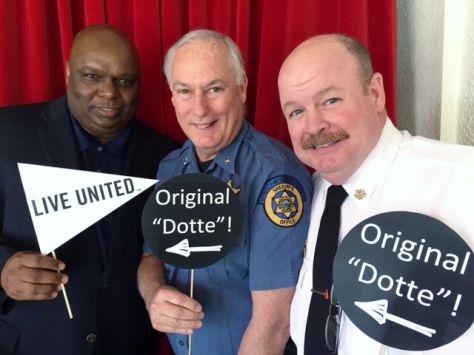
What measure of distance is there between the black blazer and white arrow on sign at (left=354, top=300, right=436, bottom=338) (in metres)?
0.75

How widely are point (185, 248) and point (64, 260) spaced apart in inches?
18.4

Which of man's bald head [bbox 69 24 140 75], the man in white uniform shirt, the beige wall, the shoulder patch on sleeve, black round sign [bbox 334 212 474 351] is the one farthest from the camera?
man's bald head [bbox 69 24 140 75]

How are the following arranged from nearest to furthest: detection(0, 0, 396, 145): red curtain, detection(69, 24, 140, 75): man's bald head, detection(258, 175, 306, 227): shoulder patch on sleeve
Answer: detection(258, 175, 306, 227): shoulder patch on sleeve → detection(69, 24, 140, 75): man's bald head → detection(0, 0, 396, 145): red curtain

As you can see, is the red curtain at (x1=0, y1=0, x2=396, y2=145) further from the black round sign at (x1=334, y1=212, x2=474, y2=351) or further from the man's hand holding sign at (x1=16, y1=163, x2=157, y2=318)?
the black round sign at (x1=334, y1=212, x2=474, y2=351)

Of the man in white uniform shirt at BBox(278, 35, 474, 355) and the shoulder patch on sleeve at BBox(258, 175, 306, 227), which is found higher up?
the man in white uniform shirt at BBox(278, 35, 474, 355)

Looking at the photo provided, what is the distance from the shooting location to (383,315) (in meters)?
0.82

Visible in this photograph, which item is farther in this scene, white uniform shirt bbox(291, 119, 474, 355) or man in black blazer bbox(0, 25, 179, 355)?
man in black blazer bbox(0, 25, 179, 355)

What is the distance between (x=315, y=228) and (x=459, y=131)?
1.71 feet

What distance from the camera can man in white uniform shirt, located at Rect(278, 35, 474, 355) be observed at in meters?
0.94

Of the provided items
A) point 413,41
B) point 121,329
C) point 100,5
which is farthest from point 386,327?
point 100,5

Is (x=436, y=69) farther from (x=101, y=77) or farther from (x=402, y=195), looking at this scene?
(x=101, y=77)

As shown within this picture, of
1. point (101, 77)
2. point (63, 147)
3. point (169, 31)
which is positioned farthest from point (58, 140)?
point (169, 31)

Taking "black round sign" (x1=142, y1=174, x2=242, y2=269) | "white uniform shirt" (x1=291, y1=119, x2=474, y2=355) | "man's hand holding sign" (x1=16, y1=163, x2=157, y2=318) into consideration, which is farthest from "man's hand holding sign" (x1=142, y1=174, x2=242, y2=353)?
"white uniform shirt" (x1=291, y1=119, x2=474, y2=355)

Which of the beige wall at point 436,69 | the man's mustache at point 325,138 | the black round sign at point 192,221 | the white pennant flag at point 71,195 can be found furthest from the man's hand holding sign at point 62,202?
the beige wall at point 436,69
